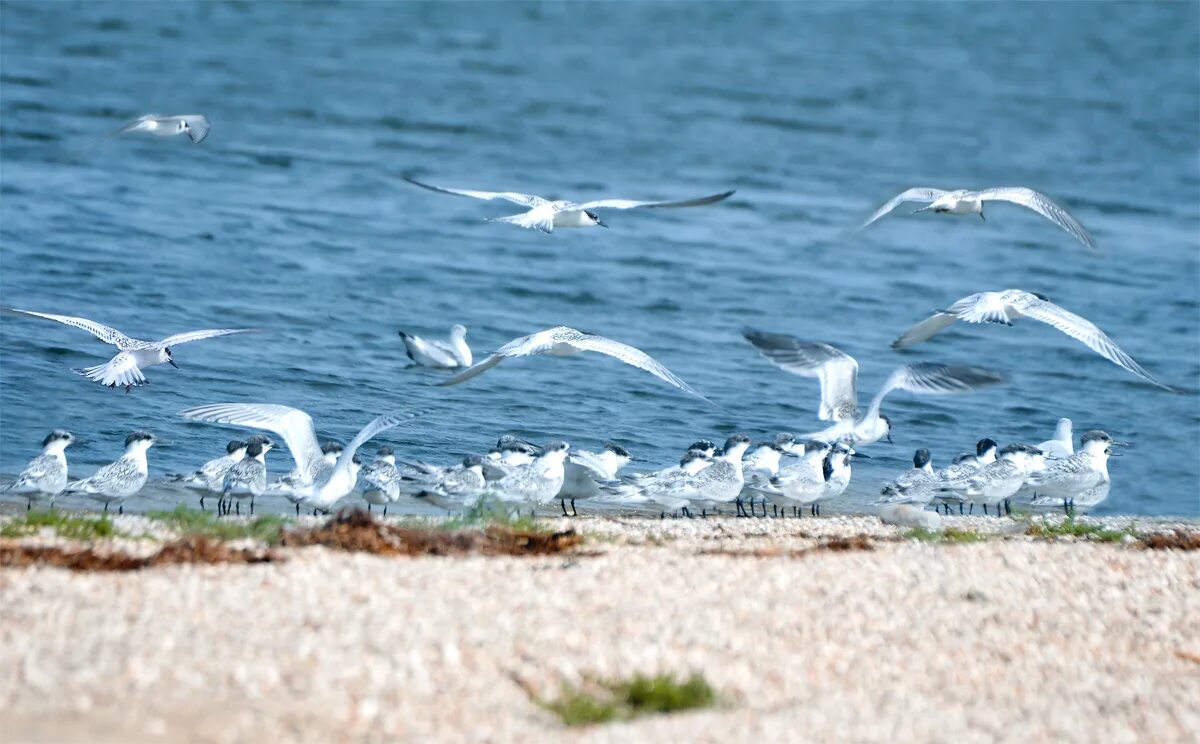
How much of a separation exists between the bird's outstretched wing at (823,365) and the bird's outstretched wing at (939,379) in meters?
0.33

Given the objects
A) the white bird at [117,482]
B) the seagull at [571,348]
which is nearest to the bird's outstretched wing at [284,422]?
the white bird at [117,482]

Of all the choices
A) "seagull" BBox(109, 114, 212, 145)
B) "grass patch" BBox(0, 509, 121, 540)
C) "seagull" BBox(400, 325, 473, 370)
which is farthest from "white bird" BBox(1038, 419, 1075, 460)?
"seagull" BBox(109, 114, 212, 145)

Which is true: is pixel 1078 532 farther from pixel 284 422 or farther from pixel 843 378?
pixel 284 422

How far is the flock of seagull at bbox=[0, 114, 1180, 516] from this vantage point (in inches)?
406

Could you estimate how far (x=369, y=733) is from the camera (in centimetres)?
545

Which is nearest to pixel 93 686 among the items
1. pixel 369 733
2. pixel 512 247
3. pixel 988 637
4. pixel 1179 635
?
pixel 369 733

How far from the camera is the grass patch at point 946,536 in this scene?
368 inches

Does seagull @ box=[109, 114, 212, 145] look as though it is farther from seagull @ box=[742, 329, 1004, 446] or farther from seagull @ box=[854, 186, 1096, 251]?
seagull @ box=[854, 186, 1096, 251]

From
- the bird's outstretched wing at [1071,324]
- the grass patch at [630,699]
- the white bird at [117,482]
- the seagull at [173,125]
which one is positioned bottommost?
the grass patch at [630,699]

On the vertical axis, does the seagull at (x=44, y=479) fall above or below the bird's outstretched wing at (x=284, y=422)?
below

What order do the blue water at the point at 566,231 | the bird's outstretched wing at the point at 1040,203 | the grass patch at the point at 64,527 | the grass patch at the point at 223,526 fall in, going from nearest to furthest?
the grass patch at the point at 64,527, the grass patch at the point at 223,526, the bird's outstretched wing at the point at 1040,203, the blue water at the point at 566,231

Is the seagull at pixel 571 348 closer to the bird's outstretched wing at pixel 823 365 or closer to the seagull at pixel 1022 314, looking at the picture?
the bird's outstretched wing at pixel 823 365

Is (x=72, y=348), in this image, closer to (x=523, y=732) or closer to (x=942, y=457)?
(x=942, y=457)

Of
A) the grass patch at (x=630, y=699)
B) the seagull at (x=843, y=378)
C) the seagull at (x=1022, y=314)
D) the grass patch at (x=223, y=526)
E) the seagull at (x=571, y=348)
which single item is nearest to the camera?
the grass patch at (x=630, y=699)
